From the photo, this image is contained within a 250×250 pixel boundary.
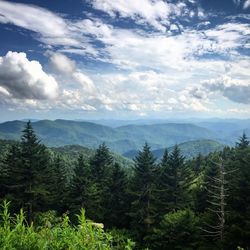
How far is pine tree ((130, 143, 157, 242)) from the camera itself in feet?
154

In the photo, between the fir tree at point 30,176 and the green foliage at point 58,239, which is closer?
the green foliage at point 58,239

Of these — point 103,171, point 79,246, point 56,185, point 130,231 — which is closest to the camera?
point 79,246

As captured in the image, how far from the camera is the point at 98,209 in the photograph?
170 ft

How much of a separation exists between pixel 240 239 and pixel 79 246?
1092 inches

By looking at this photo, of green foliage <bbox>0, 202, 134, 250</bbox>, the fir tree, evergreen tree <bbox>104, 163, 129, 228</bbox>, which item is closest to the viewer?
green foliage <bbox>0, 202, 134, 250</bbox>

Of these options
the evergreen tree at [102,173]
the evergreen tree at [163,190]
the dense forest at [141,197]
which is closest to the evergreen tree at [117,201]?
the dense forest at [141,197]

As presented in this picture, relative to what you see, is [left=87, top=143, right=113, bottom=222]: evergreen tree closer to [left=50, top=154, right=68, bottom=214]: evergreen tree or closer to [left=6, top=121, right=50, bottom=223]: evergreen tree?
[left=50, top=154, right=68, bottom=214]: evergreen tree

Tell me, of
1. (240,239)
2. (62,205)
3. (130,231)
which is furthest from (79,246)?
(62,205)

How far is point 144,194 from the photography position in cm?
4856

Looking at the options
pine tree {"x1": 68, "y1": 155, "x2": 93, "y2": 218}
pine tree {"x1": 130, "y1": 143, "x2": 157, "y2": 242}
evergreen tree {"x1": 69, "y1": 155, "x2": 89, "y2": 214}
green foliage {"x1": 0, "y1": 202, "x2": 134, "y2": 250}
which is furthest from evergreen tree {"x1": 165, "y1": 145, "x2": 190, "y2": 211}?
green foliage {"x1": 0, "y1": 202, "x2": 134, "y2": 250}

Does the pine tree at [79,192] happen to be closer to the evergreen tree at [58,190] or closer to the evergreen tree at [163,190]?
the evergreen tree at [58,190]

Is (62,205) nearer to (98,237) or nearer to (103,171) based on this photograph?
(103,171)

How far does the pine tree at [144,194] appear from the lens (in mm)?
46981

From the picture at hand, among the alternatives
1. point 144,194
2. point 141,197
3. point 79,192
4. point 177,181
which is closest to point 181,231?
point 144,194
